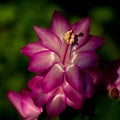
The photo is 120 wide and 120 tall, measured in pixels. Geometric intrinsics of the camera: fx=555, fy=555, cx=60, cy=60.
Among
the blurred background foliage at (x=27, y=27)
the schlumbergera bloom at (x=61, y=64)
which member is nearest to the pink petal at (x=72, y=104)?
the schlumbergera bloom at (x=61, y=64)

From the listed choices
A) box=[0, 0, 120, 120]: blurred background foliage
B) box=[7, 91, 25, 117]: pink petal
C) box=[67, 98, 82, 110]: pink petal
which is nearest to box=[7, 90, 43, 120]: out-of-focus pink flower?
box=[7, 91, 25, 117]: pink petal

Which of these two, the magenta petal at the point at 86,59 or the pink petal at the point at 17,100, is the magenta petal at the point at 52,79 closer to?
the magenta petal at the point at 86,59

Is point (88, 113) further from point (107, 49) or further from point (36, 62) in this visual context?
point (107, 49)

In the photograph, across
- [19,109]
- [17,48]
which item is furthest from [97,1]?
[19,109]

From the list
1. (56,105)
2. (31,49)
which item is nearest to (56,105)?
(56,105)

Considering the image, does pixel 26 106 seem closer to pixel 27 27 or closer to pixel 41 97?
pixel 41 97

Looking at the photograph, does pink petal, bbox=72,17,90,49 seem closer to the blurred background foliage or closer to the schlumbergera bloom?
the schlumbergera bloom
